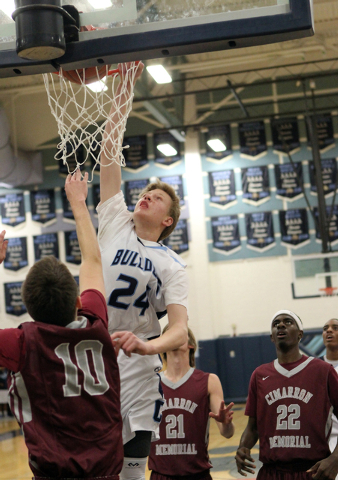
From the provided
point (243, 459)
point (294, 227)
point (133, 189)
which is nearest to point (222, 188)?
point (294, 227)

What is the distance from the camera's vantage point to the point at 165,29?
9.48 ft

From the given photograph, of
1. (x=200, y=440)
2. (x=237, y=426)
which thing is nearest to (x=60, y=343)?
(x=200, y=440)

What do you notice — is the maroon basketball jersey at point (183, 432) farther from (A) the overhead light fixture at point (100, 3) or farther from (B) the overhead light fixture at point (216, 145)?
(B) the overhead light fixture at point (216, 145)

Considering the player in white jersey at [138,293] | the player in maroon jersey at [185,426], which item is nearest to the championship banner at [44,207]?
the player in maroon jersey at [185,426]

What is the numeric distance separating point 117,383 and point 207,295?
36.4 ft

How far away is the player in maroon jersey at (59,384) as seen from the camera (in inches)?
90.0

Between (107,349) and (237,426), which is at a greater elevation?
(107,349)

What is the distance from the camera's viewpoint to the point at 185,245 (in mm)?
13688

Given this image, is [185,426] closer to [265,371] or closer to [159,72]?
[265,371]

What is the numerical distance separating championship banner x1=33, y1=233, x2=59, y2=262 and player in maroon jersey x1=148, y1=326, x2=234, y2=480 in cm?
1014

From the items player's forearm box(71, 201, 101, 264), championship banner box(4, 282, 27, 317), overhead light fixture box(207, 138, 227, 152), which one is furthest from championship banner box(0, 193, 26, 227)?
player's forearm box(71, 201, 101, 264)

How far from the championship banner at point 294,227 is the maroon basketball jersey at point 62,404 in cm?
1127

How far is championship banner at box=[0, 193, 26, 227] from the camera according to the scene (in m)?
14.6

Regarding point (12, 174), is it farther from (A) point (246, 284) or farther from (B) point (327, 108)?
(B) point (327, 108)
